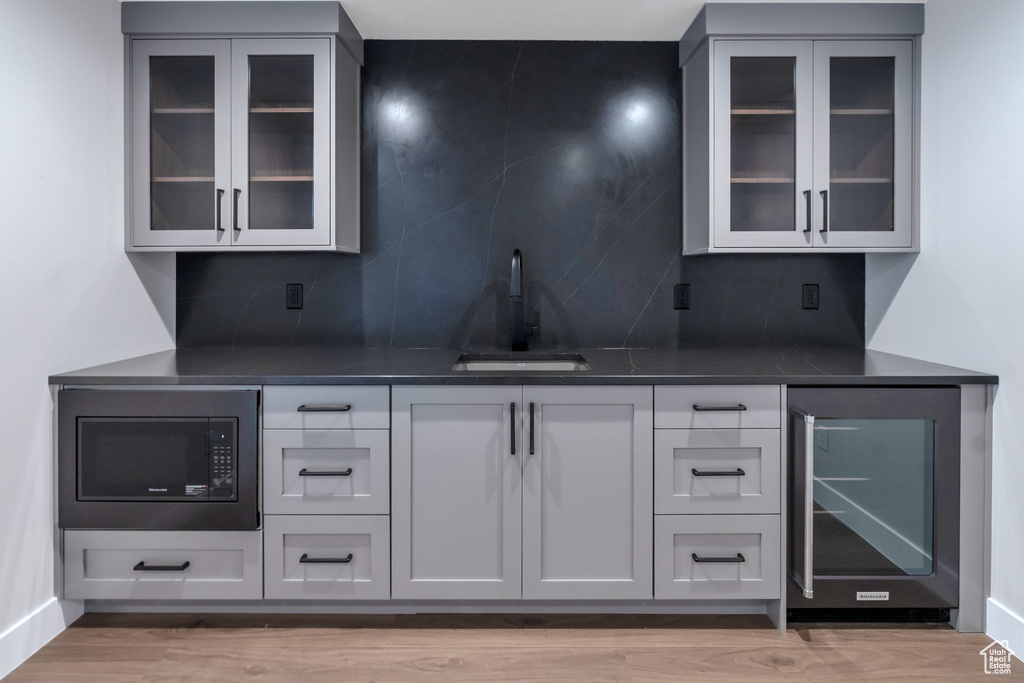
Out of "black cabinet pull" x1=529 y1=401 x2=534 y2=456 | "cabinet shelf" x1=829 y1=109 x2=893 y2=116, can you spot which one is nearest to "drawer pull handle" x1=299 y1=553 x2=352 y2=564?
"black cabinet pull" x1=529 y1=401 x2=534 y2=456

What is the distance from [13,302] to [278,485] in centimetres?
89

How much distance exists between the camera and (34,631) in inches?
72.9

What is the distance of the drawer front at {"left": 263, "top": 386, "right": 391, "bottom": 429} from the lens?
1926 mm

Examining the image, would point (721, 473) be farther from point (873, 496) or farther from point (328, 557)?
point (328, 557)

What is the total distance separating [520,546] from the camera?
6.42 feet

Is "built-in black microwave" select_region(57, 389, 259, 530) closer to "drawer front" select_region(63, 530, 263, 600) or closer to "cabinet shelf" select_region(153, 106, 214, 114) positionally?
"drawer front" select_region(63, 530, 263, 600)

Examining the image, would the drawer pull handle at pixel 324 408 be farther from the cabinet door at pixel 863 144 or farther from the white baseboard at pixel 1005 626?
the white baseboard at pixel 1005 626

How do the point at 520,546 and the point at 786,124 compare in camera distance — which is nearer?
the point at 520,546

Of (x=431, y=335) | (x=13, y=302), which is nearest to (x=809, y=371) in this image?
(x=431, y=335)

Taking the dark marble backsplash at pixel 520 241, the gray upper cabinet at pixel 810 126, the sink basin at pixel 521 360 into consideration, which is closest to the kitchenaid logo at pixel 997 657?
the dark marble backsplash at pixel 520 241

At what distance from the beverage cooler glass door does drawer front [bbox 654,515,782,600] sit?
0.08 meters

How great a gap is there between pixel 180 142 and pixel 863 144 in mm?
2446

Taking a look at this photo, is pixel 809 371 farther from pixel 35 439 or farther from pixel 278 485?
pixel 35 439

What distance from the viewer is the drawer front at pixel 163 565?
76.2 inches
